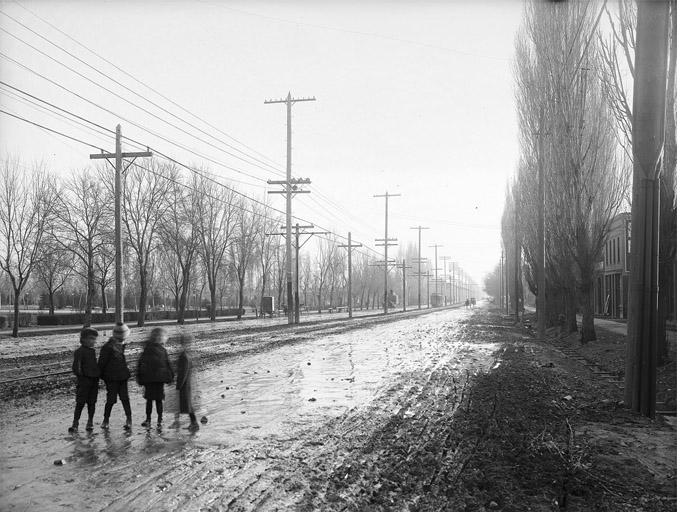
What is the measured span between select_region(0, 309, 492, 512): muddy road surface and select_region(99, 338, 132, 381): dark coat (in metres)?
0.74

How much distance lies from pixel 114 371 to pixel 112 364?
4.1 inches

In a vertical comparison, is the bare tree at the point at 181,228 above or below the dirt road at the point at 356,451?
above

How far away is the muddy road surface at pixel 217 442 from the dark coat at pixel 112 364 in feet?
2.43

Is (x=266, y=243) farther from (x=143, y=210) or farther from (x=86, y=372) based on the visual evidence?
(x=86, y=372)

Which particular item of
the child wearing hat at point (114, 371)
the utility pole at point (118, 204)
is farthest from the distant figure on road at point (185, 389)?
the utility pole at point (118, 204)

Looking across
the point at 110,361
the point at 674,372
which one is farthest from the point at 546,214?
the point at 110,361

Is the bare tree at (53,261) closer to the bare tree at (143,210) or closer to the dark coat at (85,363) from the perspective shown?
the bare tree at (143,210)

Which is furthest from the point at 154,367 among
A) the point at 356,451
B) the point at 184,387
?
the point at 356,451

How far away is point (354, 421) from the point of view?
8641mm

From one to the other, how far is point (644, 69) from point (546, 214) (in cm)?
1767

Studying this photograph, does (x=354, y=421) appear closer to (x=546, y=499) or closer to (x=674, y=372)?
(x=546, y=499)

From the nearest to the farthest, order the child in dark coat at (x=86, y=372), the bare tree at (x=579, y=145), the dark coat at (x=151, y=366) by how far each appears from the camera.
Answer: the child in dark coat at (x=86, y=372) < the dark coat at (x=151, y=366) < the bare tree at (x=579, y=145)

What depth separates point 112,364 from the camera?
8.27m

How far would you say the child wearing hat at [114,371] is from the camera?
8.27m
